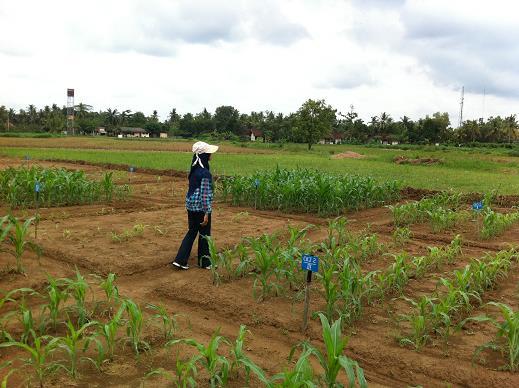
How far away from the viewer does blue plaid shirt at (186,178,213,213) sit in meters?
5.86

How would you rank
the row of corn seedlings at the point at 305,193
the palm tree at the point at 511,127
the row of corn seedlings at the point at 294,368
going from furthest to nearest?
1. the palm tree at the point at 511,127
2. the row of corn seedlings at the point at 305,193
3. the row of corn seedlings at the point at 294,368

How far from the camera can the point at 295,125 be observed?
4888 centimetres

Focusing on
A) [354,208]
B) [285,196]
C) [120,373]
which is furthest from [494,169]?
[120,373]

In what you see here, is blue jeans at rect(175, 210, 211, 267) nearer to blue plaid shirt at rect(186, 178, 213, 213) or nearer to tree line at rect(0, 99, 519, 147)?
blue plaid shirt at rect(186, 178, 213, 213)

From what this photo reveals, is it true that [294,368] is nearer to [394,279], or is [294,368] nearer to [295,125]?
[394,279]

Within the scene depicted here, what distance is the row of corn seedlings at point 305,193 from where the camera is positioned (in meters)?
10.4

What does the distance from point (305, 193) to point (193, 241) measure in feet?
16.3

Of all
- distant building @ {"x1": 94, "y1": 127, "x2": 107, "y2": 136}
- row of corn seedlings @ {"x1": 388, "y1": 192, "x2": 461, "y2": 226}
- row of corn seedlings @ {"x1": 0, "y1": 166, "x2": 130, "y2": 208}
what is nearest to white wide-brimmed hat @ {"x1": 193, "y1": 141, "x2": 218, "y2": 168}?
row of corn seedlings @ {"x1": 388, "y1": 192, "x2": 461, "y2": 226}

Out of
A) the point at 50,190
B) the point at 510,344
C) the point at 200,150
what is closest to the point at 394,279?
the point at 510,344

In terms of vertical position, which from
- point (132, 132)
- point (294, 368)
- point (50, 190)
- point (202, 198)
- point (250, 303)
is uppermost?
point (132, 132)

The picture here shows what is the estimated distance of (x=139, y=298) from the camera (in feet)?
16.4

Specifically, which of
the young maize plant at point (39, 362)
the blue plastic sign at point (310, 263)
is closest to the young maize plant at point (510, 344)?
the blue plastic sign at point (310, 263)

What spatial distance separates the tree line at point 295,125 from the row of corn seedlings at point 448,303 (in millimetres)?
42912

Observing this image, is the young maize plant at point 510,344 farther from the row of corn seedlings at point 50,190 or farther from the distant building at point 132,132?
the distant building at point 132,132
